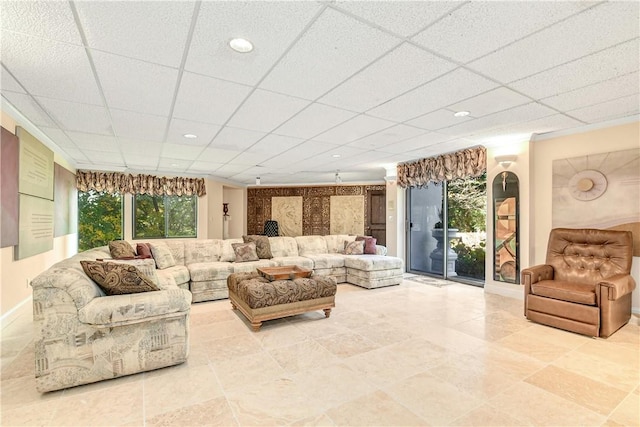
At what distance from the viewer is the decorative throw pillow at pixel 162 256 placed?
462 cm

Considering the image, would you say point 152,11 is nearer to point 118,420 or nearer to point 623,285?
point 118,420

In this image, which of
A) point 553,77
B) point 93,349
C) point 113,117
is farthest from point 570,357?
point 113,117

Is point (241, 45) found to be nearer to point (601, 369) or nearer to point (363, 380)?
point (363, 380)

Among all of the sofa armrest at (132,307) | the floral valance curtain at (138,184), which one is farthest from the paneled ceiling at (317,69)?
the floral valance curtain at (138,184)

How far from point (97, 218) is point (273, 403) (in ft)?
23.9

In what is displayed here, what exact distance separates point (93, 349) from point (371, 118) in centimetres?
334

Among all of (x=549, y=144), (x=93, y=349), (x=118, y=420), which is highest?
(x=549, y=144)

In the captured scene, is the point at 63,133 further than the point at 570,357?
Yes

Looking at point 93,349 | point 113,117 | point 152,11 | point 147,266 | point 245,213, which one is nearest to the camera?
point 152,11

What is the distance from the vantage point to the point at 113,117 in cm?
346

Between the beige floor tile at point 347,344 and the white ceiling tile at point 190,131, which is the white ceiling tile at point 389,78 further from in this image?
the beige floor tile at point 347,344

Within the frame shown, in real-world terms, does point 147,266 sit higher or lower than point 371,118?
lower

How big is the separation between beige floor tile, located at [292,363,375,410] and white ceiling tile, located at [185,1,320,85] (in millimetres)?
2390

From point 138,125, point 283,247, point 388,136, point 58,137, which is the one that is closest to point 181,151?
point 138,125
